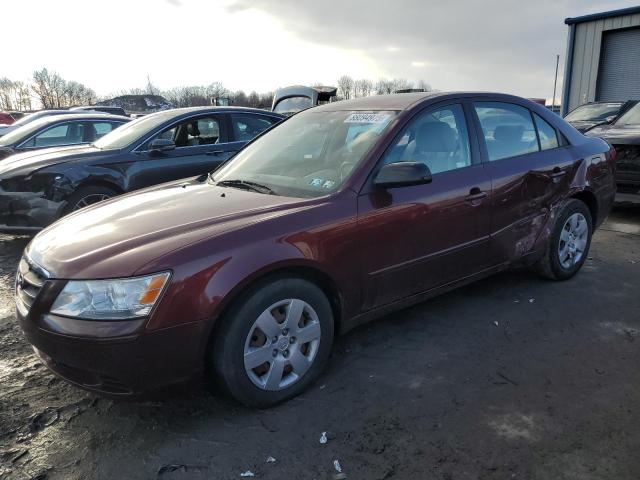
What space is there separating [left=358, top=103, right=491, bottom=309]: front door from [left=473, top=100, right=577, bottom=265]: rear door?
0.14 m

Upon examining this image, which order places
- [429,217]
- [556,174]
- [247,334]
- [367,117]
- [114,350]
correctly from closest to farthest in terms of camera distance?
[114,350]
[247,334]
[429,217]
[367,117]
[556,174]

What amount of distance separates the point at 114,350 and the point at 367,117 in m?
2.15

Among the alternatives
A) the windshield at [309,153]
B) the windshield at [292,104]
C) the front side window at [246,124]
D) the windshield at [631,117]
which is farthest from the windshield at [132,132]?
the windshield at [292,104]

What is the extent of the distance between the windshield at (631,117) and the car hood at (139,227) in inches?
284

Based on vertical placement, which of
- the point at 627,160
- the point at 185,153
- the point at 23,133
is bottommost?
the point at 627,160

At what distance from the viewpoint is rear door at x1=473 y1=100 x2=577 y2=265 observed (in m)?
3.68

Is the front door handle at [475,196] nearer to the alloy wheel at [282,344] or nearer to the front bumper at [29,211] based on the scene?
the alloy wheel at [282,344]

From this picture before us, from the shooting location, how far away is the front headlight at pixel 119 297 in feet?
7.39

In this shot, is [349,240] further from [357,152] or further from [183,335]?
[183,335]

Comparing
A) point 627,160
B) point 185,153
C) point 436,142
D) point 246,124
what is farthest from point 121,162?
point 627,160

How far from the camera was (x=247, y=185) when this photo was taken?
3297 mm

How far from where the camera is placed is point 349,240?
2859mm

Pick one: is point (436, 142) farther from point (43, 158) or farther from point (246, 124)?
point (43, 158)

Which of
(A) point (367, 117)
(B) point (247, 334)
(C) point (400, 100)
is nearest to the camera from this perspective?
(B) point (247, 334)
